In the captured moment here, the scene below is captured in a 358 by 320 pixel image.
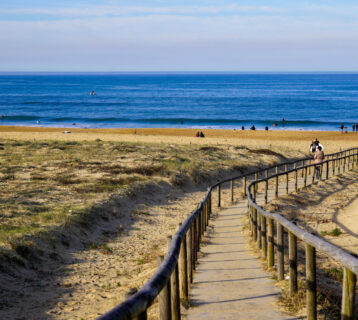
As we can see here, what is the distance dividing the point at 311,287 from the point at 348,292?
1.13m

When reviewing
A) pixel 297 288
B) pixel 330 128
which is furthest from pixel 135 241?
pixel 330 128

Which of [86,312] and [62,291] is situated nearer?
[86,312]

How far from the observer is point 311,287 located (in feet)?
17.6

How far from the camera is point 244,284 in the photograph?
718 cm

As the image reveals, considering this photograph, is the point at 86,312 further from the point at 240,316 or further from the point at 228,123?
the point at 228,123

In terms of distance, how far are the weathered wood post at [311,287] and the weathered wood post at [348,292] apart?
0.97 metres

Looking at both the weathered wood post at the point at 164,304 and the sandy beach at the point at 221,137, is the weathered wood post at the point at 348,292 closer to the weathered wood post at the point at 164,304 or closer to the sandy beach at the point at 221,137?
the weathered wood post at the point at 164,304

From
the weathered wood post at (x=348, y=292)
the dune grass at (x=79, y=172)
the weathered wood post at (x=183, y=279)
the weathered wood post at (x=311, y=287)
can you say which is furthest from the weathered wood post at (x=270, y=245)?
the dune grass at (x=79, y=172)

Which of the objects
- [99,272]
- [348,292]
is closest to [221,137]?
[99,272]

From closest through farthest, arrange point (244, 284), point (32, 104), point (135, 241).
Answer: point (244, 284) → point (135, 241) → point (32, 104)

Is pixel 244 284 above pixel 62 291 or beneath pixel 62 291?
above

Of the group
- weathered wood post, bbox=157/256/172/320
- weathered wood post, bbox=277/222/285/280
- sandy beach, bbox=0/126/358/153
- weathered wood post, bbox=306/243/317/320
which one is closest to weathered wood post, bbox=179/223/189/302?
weathered wood post, bbox=277/222/285/280

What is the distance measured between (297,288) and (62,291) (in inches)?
175

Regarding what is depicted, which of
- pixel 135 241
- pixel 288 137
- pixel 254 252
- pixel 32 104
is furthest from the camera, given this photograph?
pixel 32 104
